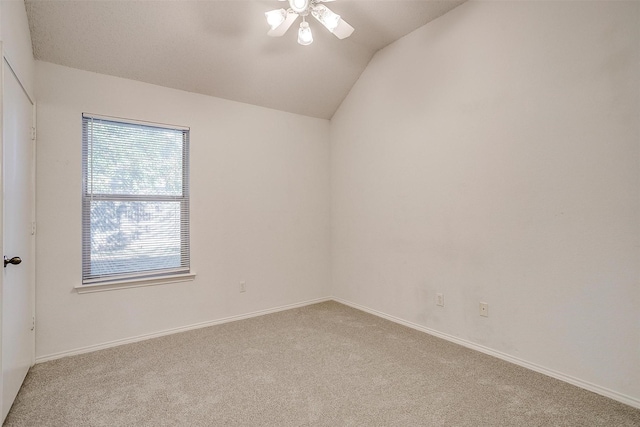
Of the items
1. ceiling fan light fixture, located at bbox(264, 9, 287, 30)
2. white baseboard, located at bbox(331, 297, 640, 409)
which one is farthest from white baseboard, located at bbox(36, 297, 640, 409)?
ceiling fan light fixture, located at bbox(264, 9, 287, 30)

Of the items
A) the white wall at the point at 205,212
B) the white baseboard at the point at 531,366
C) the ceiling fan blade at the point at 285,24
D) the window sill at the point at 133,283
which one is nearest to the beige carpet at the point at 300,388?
the white baseboard at the point at 531,366

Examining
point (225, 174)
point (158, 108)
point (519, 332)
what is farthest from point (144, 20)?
point (519, 332)

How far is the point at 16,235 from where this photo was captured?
2.06 metres

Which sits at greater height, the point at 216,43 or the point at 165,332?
the point at 216,43

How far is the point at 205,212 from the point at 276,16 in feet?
6.30

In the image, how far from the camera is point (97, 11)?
2.42 m

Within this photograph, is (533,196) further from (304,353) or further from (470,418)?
(304,353)

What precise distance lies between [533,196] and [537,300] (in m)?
0.75

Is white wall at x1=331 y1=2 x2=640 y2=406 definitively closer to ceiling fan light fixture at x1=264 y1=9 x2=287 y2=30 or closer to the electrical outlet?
the electrical outlet

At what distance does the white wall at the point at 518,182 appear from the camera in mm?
1972

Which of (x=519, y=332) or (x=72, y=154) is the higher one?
(x=72, y=154)

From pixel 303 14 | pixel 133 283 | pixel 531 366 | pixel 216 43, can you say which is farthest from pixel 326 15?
pixel 531 366

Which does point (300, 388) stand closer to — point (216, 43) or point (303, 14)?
point (303, 14)

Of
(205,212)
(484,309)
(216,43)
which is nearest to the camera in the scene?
(484,309)
